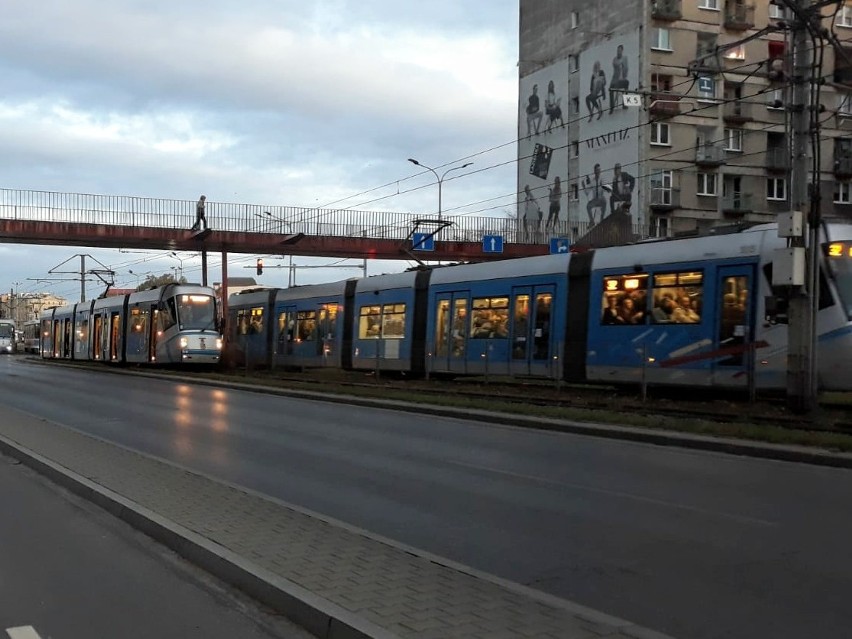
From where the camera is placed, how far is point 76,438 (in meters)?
13.0

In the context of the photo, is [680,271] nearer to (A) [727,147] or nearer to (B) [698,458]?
(B) [698,458]

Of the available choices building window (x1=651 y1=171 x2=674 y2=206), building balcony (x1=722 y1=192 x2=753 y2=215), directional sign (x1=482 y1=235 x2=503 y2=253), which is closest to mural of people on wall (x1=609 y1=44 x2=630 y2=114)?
building window (x1=651 y1=171 x2=674 y2=206)

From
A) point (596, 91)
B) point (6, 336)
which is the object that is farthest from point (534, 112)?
point (6, 336)

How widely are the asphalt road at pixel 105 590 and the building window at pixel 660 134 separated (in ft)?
159

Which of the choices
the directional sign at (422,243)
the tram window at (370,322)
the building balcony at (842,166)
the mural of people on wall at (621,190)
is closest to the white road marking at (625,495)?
the tram window at (370,322)

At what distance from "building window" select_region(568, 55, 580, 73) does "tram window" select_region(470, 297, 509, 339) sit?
35.9 meters

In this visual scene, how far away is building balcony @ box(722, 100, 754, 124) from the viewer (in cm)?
5280

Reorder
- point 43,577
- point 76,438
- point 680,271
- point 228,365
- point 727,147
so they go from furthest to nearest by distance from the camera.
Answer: point 727,147 < point 228,365 < point 680,271 < point 76,438 < point 43,577

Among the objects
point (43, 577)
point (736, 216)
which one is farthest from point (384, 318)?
point (736, 216)

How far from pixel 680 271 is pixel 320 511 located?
12231mm

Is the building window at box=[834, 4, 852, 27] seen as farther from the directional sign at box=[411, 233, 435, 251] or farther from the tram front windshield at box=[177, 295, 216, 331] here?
the tram front windshield at box=[177, 295, 216, 331]

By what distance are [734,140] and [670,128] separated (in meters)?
4.51

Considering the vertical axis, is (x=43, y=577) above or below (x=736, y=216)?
below

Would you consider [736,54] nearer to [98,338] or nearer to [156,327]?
[156,327]
